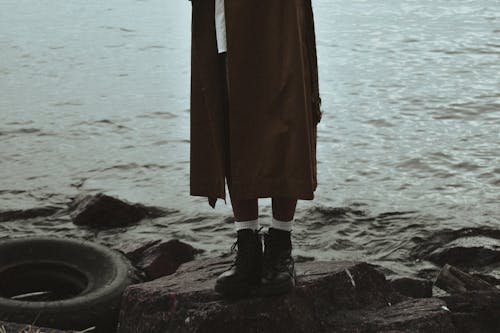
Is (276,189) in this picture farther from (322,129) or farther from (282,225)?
(322,129)

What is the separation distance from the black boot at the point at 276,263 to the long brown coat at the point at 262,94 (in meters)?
0.26

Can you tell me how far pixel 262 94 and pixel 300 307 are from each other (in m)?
0.88

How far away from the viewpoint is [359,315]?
4301 millimetres

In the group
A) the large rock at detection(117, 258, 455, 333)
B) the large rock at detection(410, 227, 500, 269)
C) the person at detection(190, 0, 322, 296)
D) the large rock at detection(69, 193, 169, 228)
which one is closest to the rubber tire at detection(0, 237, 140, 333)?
the large rock at detection(117, 258, 455, 333)

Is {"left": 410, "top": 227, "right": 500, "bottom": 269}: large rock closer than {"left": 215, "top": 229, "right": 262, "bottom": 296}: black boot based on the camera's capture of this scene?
No

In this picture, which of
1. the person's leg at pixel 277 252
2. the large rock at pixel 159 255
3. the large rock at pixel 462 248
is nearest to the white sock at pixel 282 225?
the person's leg at pixel 277 252

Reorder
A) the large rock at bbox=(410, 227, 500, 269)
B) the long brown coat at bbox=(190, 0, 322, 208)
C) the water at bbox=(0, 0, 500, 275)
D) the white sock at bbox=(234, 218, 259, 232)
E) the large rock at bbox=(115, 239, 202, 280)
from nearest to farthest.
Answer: the long brown coat at bbox=(190, 0, 322, 208) < the white sock at bbox=(234, 218, 259, 232) < the large rock at bbox=(115, 239, 202, 280) < the large rock at bbox=(410, 227, 500, 269) < the water at bbox=(0, 0, 500, 275)

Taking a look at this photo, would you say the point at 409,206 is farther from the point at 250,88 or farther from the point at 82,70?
the point at 82,70

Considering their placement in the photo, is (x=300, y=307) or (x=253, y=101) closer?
(x=253, y=101)

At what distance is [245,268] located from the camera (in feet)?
13.1

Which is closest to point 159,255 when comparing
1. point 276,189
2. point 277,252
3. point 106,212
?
point 106,212

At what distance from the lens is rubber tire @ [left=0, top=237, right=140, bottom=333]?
5.32 metres

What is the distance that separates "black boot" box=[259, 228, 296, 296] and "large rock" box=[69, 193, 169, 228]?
374cm

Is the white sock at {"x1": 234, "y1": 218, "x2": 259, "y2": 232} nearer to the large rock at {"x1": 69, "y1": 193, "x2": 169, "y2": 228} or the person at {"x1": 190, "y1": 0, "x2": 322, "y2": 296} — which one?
the person at {"x1": 190, "y1": 0, "x2": 322, "y2": 296}
